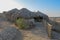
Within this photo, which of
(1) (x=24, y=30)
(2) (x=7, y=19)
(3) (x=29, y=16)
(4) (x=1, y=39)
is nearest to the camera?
(4) (x=1, y=39)

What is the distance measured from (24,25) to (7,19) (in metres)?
5.89

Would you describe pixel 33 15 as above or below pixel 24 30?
above

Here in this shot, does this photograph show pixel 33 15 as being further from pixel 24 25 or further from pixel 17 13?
pixel 24 25

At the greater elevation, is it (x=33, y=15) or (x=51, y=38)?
(x=33, y=15)

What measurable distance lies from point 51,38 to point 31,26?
15.0ft

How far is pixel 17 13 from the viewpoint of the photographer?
22078 mm

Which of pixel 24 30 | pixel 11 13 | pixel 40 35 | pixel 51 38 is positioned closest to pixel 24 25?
pixel 24 30

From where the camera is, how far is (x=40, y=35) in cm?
1520

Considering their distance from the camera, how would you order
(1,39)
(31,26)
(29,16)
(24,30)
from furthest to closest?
1. (29,16)
2. (31,26)
3. (24,30)
4. (1,39)

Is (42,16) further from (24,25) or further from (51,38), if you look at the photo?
(51,38)

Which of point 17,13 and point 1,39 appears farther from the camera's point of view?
point 17,13

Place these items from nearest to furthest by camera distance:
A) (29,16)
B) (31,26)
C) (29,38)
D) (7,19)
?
(29,38) → (31,26) → (29,16) → (7,19)

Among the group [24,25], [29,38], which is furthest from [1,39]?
[24,25]

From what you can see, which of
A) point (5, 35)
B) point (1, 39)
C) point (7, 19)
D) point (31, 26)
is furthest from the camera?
point (7, 19)
